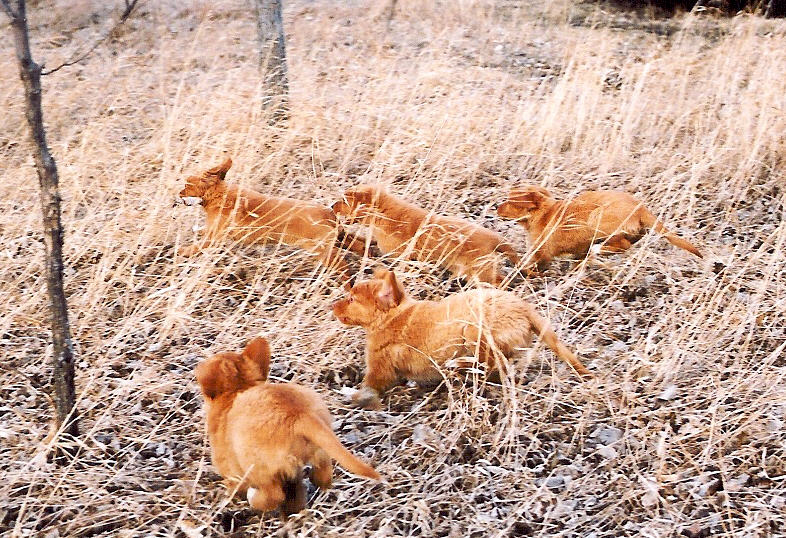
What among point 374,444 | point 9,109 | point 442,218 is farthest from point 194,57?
point 374,444

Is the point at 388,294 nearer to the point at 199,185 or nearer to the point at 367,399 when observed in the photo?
the point at 367,399

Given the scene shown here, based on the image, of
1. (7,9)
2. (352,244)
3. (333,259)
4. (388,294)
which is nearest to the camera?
(7,9)

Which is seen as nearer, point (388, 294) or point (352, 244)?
point (388, 294)

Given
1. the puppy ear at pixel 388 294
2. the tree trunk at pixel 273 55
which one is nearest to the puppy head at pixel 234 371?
the puppy ear at pixel 388 294

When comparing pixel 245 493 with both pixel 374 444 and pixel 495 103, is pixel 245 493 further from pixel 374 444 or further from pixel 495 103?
pixel 495 103

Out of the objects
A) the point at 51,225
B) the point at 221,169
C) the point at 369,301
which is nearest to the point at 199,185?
the point at 221,169

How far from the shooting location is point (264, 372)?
3.07 meters

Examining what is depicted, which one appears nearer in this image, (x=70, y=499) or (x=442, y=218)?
(x=70, y=499)

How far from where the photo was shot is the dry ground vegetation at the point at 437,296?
10.2ft

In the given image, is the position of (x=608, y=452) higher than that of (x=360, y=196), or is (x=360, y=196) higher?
(x=360, y=196)

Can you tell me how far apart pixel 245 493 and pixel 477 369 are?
1100 mm

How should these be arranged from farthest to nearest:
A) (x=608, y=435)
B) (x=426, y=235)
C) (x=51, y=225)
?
(x=426, y=235), (x=608, y=435), (x=51, y=225)

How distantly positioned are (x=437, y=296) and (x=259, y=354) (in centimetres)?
159

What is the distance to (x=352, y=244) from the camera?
497cm
